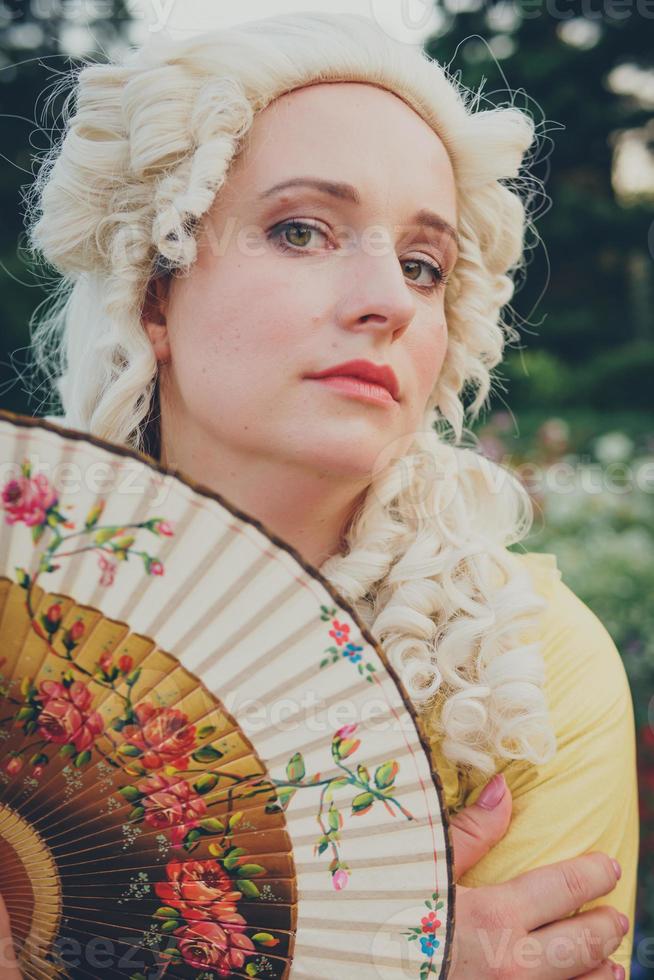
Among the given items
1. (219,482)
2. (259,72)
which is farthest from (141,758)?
(259,72)

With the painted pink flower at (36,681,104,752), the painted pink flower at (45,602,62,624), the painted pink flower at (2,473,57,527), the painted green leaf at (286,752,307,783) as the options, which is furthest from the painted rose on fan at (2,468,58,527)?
the painted green leaf at (286,752,307,783)

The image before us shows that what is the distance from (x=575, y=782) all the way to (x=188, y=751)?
726 mm

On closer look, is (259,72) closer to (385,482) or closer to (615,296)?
(385,482)

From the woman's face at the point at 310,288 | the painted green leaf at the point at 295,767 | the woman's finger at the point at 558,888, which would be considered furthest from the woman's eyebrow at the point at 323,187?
the woman's finger at the point at 558,888

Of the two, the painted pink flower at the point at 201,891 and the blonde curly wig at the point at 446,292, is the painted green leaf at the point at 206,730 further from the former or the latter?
the blonde curly wig at the point at 446,292

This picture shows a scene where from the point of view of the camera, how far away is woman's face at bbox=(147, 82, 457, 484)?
1.50 metres

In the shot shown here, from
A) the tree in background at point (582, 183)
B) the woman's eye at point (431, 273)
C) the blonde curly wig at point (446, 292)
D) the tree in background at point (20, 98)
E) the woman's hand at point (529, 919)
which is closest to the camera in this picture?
the woman's hand at point (529, 919)

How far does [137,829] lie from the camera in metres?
1.17

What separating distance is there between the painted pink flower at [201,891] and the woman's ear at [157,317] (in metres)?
0.98

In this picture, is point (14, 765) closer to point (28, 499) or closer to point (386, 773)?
point (28, 499)

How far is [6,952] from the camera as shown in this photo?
3.86 feet

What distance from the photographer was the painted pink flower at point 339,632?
44.7 inches

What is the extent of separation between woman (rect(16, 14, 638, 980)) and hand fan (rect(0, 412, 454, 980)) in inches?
12.5

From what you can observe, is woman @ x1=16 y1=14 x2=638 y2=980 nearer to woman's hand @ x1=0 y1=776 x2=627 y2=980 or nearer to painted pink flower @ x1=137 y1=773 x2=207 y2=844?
woman's hand @ x1=0 y1=776 x2=627 y2=980
